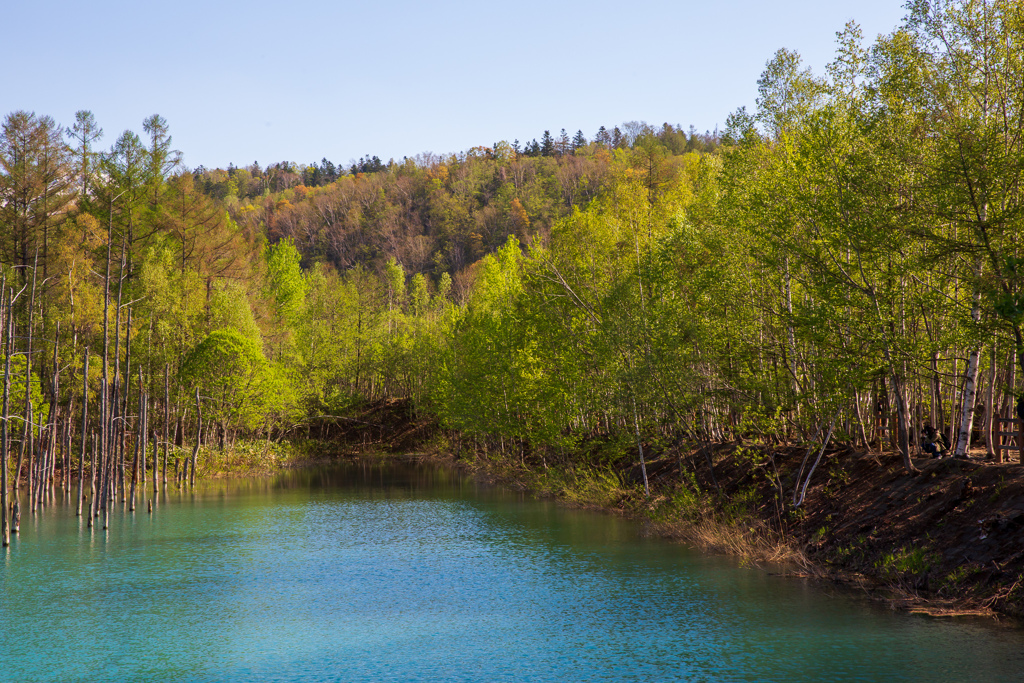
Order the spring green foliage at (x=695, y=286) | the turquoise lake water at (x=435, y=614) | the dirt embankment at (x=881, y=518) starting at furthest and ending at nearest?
1. the spring green foliage at (x=695, y=286)
2. the dirt embankment at (x=881, y=518)
3. the turquoise lake water at (x=435, y=614)

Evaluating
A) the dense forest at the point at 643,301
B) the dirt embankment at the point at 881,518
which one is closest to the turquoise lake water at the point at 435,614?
the dirt embankment at the point at 881,518

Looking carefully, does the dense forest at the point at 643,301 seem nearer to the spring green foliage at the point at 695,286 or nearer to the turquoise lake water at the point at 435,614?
the spring green foliage at the point at 695,286

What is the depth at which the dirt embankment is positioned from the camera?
1282cm

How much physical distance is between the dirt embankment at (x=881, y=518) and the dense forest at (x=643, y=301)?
3.16 ft

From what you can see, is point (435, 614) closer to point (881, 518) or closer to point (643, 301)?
point (881, 518)

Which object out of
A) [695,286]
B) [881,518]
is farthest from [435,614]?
[695,286]

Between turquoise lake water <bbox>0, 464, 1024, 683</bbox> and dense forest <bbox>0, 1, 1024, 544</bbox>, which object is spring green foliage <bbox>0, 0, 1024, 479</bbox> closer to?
dense forest <bbox>0, 1, 1024, 544</bbox>

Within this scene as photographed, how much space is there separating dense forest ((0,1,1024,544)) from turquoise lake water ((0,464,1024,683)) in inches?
161

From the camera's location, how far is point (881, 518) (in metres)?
15.7

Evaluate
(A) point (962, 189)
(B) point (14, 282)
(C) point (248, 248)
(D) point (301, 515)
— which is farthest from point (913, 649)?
(C) point (248, 248)

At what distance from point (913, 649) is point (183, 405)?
33.0 meters

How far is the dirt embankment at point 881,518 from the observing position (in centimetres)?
1282

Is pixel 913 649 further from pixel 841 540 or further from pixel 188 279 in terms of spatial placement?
pixel 188 279

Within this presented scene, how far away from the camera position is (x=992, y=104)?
14297mm
